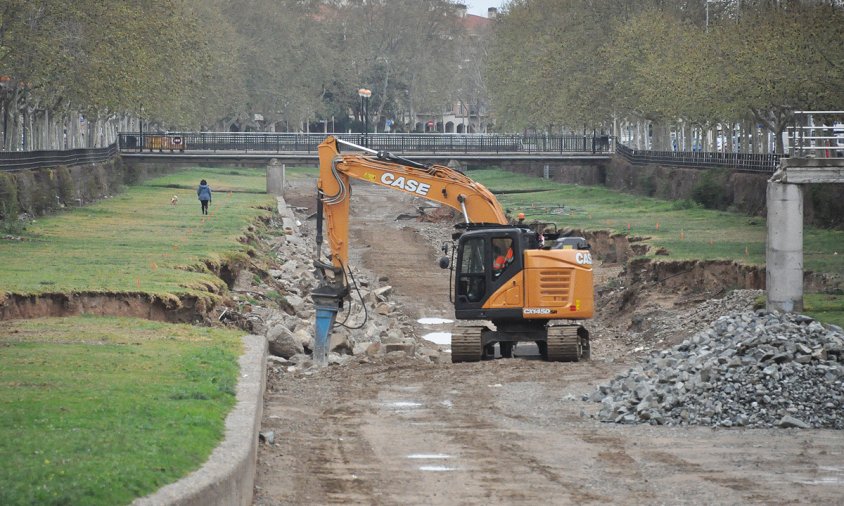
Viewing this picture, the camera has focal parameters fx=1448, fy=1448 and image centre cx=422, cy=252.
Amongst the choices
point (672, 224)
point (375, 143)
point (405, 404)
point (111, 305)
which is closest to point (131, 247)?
point (111, 305)

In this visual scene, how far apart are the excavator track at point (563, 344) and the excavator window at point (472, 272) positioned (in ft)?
5.39

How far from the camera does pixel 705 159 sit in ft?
238

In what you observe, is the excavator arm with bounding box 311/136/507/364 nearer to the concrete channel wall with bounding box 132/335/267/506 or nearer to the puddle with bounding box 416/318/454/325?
the concrete channel wall with bounding box 132/335/267/506

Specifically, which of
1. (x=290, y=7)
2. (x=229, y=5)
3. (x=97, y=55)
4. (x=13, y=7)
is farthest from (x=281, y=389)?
(x=290, y=7)

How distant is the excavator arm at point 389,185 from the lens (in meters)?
29.8

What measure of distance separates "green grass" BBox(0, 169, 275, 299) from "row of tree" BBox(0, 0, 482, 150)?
582 cm

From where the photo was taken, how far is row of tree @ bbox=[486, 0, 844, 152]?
54594mm

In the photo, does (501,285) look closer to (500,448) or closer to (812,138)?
(812,138)

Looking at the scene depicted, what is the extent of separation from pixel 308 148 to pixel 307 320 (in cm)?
5681

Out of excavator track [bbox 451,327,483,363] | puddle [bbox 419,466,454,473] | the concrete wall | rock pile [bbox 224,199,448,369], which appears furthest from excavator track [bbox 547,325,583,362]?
the concrete wall

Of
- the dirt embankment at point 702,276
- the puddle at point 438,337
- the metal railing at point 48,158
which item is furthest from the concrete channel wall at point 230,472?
the metal railing at point 48,158

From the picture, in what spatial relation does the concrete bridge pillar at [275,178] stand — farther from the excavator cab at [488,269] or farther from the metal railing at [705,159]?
the excavator cab at [488,269]

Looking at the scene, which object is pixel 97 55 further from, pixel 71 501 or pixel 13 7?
pixel 71 501

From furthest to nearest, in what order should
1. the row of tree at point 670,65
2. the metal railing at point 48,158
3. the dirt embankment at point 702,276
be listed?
1. the row of tree at point 670,65
2. the metal railing at point 48,158
3. the dirt embankment at point 702,276
